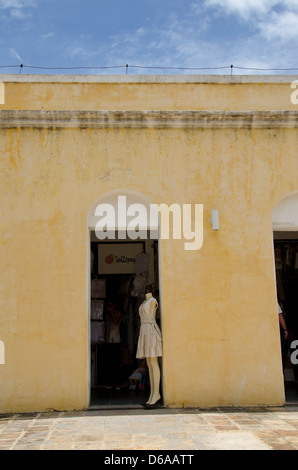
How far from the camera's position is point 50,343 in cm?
738

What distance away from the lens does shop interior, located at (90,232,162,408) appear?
9828 millimetres

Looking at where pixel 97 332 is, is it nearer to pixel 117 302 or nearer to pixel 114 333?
pixel 114 333

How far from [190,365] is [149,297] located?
4.15 ft

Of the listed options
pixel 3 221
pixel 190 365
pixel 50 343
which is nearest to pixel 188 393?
pixel 190 365

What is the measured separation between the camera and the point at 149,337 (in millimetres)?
7512

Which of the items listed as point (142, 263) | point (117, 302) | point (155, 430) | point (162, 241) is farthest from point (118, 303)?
point (155, 430)

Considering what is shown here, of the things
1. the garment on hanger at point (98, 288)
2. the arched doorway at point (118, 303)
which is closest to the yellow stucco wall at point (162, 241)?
the arched doorway at point (118, 303)

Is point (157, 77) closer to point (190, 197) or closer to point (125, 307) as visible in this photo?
point (190, 197)

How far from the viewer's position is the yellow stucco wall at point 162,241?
24.3 ft

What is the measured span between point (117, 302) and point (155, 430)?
454cm

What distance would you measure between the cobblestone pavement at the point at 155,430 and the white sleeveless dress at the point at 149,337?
2.80ft

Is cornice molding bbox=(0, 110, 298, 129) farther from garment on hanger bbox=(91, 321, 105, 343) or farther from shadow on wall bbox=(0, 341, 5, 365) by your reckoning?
garment on hanger bbox=(91, 321, 105, 343)

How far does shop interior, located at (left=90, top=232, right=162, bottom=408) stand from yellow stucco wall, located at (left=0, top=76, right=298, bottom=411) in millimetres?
1982

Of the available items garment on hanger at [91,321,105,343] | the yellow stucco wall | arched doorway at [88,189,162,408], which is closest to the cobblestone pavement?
the yellow stucco wall
